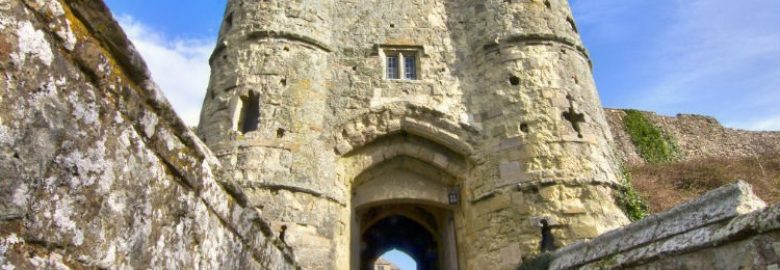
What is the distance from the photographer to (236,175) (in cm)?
995

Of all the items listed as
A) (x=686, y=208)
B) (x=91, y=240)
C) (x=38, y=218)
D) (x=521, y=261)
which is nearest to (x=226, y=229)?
(x=91, y=240)

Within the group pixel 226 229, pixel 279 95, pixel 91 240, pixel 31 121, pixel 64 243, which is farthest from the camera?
pixel 279 95

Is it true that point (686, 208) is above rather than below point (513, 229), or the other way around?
below

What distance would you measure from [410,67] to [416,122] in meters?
1.66

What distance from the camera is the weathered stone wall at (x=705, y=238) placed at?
14.5ft

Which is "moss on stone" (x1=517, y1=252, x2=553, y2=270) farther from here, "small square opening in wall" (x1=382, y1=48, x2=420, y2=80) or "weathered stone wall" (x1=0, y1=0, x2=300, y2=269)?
"weathered stone wall" (x1=0, y1=0, x2=300, y2=269)

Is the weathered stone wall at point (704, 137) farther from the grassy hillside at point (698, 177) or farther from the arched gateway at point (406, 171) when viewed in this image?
the arched gateway at point (406, 171)

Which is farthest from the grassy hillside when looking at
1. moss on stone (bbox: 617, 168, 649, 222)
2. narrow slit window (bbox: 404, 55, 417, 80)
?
narrow slit window (bbox: 404, 55, 417, 80)

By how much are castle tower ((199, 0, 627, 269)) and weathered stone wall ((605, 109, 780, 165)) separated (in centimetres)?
1074

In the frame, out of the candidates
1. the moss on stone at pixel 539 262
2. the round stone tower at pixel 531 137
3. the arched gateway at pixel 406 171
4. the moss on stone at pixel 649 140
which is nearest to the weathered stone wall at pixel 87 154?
the moss on stone at pixel 539 262

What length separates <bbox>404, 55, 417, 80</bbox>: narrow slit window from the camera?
12312 millimetres

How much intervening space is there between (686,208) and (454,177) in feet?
20.4

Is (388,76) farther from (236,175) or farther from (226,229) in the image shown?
(226,229)

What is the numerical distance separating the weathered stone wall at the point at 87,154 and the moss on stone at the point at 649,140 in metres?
21.3
